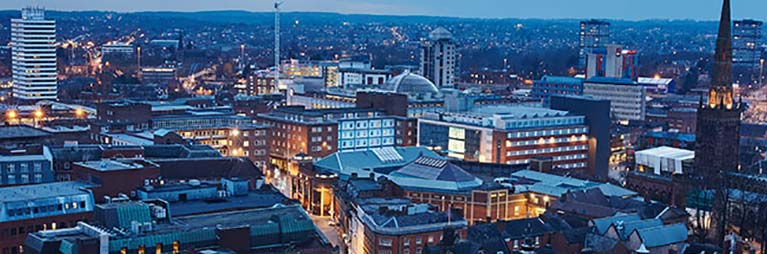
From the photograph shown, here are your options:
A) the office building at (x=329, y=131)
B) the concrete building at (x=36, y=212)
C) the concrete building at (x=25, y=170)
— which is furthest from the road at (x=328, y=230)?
the office building at (x=329, y=131)

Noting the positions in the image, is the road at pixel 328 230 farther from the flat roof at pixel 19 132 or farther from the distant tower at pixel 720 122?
the distant tower at pixel 720 122

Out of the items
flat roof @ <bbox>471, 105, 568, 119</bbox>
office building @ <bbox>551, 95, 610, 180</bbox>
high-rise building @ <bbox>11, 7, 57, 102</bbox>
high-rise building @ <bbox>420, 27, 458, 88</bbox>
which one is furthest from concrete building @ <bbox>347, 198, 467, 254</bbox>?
high-rise building @ <bbox>11, 7, 57, 102</bbox>

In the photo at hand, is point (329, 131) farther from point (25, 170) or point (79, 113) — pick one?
point (25, 170)

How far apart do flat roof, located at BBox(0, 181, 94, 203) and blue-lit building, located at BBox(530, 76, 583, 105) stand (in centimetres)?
11046

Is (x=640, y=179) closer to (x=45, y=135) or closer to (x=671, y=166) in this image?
(x=671, y=166)

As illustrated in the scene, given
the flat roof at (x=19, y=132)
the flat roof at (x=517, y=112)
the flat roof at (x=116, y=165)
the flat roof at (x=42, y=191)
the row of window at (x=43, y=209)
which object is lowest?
the row of window at (x=43, y=209)

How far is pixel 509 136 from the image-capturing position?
318 feet

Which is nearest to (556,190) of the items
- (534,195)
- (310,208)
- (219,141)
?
(534,195)

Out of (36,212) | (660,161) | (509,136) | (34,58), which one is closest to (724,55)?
(660,161)

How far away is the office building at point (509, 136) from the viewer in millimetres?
97500

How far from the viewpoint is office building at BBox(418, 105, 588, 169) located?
3839 inches

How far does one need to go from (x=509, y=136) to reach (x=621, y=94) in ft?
Result: 194

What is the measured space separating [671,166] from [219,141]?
4366 cm

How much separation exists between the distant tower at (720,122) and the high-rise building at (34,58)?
353ft
